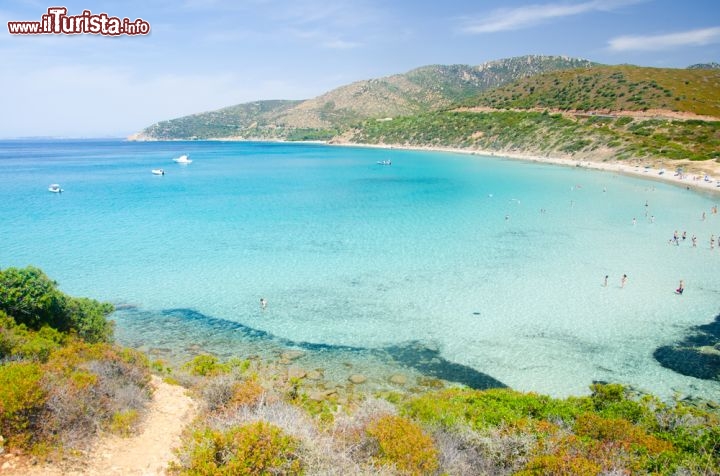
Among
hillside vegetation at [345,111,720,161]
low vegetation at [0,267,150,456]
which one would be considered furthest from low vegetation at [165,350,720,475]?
hillside vegetation at [345,111,720,161]

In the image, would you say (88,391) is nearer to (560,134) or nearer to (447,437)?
(447,437)

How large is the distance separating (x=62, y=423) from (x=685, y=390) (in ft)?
60.5

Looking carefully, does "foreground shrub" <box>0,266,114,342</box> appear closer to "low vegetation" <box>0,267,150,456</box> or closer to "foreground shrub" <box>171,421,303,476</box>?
"low vegetation" <box>0,267,150,456</box>

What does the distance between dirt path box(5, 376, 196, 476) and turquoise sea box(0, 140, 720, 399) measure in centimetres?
613

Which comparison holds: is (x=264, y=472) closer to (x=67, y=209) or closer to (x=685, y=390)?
(x=685, y=390)

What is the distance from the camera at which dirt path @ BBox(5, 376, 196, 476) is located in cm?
820

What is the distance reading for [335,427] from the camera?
9.30 m

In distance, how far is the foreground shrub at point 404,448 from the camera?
762cm

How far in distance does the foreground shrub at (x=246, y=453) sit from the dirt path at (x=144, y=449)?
1489 mm

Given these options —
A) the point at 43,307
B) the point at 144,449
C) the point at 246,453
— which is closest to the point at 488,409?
the point at 246,453

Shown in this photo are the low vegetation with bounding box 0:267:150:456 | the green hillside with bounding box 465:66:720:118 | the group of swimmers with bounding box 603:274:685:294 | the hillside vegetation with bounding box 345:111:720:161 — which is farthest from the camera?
the green hillside with bounding box 465:66:720:118

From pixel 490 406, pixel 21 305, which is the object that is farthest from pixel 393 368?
pixel 21 305

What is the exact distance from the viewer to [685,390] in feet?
49.9

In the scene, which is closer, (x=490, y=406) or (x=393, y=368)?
(x=490, y=406)
